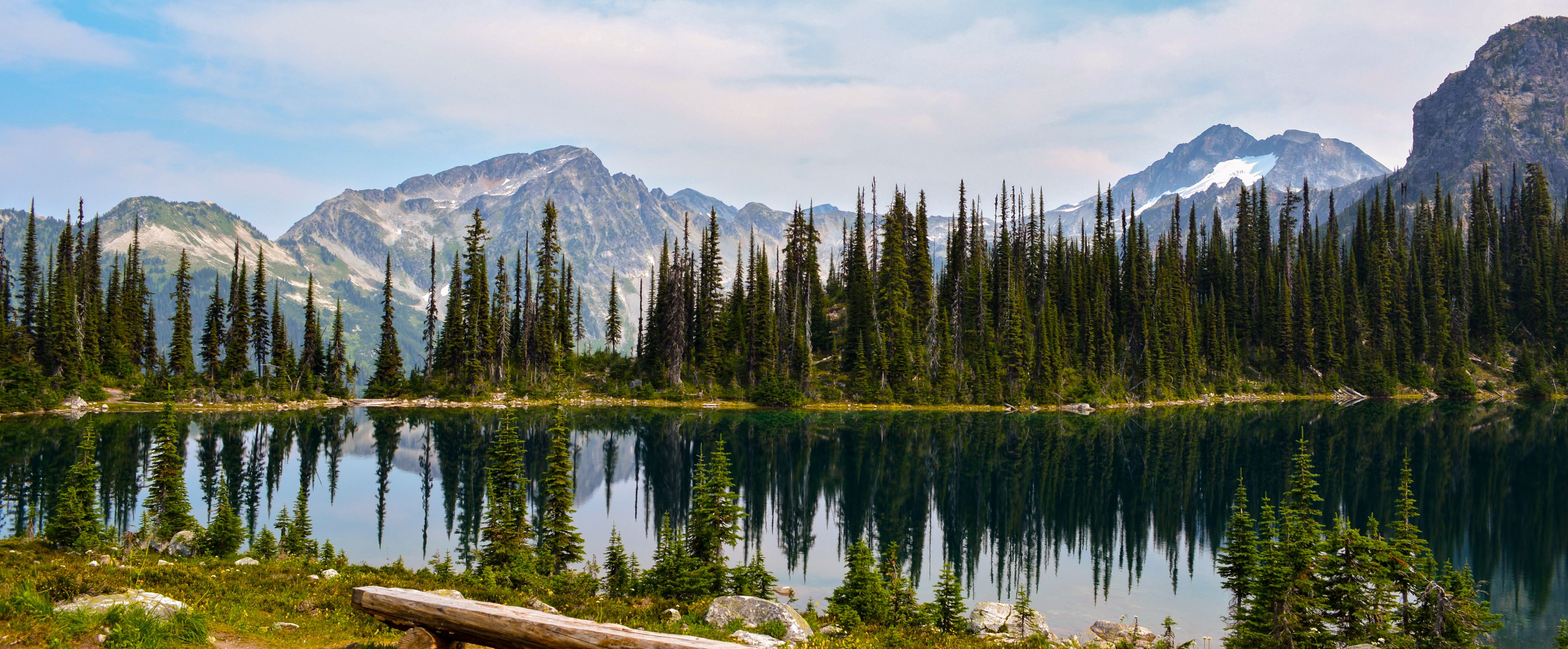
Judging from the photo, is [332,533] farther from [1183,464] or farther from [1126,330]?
[1126,330]

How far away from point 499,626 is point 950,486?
4171cm

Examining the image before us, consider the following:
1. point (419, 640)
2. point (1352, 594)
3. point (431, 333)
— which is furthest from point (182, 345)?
point (1352, 594)

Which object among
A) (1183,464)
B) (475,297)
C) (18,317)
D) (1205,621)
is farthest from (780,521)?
(18,317)

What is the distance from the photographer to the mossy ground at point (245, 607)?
1288 cm

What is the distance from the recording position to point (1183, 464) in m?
57.7

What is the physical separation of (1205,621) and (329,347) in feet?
362

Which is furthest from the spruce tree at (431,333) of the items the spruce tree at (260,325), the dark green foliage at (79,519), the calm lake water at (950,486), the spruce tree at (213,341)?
the dark green foliage at (79,519)

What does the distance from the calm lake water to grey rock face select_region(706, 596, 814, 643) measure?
9.94 metres

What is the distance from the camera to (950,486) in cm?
5075

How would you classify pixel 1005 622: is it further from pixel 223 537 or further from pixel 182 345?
pixel 182 345

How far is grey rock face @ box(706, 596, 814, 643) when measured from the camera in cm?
1784

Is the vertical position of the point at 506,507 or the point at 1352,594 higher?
the point at 506,507

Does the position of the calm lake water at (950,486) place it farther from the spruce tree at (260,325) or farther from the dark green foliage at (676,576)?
the spruce tree at (260,325)

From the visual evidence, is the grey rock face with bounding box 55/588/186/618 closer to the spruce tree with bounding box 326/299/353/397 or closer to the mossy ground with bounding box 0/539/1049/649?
the mossy ground with bounding box 0/539/1049/649
